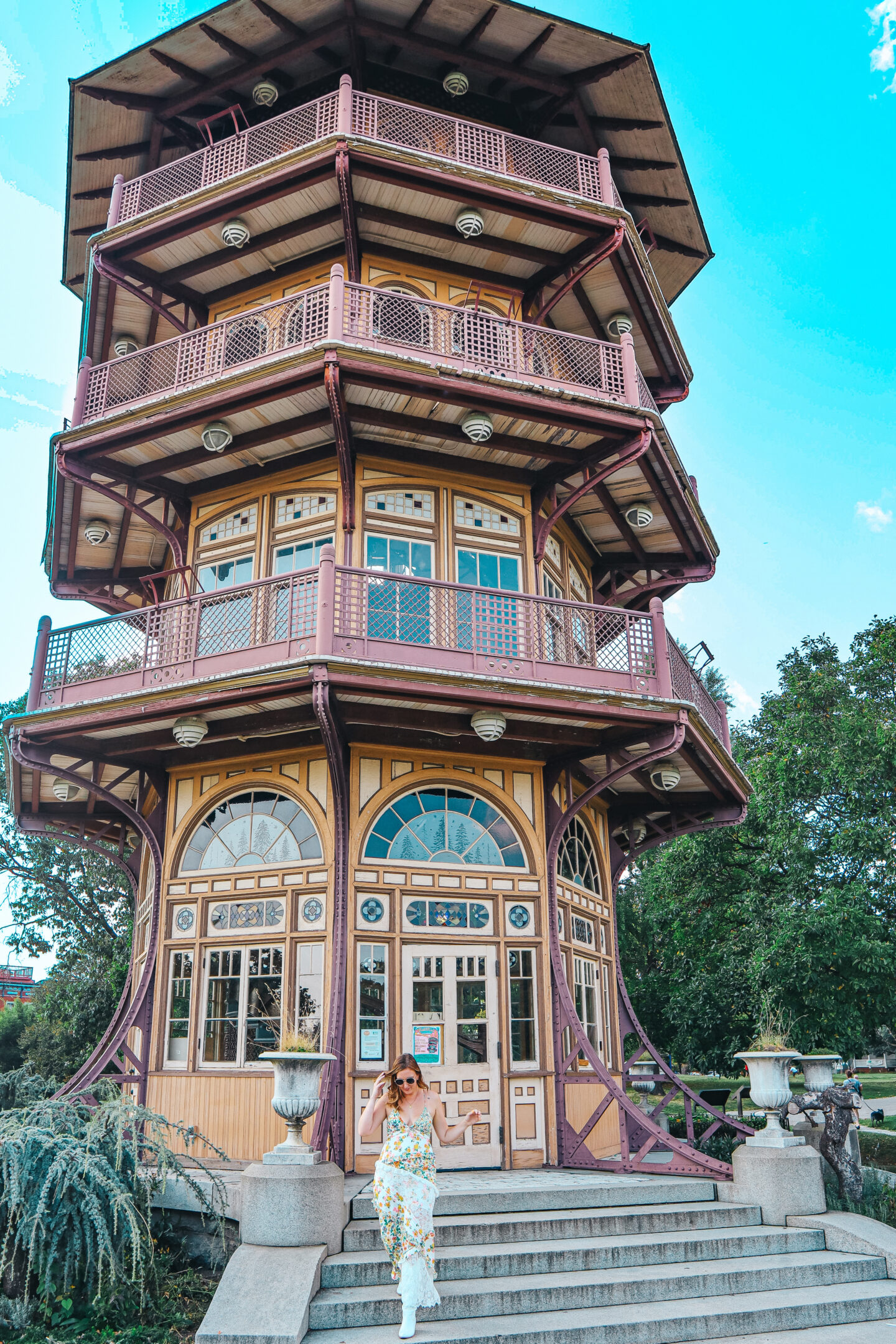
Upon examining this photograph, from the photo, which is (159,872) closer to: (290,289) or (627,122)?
(290,289)

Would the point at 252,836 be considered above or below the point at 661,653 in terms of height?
below

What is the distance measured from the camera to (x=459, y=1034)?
512 inches

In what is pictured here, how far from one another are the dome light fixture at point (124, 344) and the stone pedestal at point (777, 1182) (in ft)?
51.1

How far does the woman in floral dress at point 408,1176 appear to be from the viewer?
7879mm

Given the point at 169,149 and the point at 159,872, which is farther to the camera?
the point at 169,149

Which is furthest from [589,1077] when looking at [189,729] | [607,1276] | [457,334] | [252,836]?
[457,334]

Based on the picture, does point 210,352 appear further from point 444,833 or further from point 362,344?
point 444,833

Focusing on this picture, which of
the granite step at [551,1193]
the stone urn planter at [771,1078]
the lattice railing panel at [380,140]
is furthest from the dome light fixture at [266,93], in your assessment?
the granite step at [551,1193]

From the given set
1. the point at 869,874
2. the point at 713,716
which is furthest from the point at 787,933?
the point at 713,716

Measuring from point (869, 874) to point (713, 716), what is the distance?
10.4 meters

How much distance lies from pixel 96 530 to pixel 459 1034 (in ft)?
32.3

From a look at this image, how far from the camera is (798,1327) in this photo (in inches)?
351

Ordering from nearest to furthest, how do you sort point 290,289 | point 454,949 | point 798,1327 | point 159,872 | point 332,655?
point 798,1327 < point 332,655 < point 454,949 < point 159,872 < point 290,289

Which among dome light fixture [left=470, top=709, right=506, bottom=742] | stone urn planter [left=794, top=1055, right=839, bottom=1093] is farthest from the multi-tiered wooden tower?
stone urn planter [left=794, top=1055, right=839, bottom=1093]
